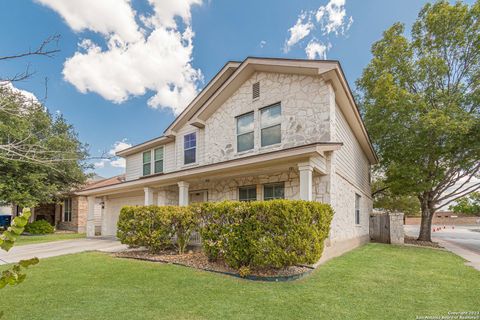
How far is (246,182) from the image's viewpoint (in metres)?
10.1

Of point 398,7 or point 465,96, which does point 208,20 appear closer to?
point 398,7

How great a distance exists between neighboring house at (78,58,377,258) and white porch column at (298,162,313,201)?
0.03 meters

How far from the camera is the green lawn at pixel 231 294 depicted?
4043 millimetres

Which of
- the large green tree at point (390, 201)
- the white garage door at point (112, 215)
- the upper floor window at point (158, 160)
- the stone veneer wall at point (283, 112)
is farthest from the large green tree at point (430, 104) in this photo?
the white garage door at point (112, 215)

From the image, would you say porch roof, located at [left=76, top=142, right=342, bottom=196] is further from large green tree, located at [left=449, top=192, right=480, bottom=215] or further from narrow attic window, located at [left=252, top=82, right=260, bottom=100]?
large green tree, located at [left=449, top=192, right=480, bottom=215]

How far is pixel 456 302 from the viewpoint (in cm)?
452

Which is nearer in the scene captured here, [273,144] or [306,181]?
[306,181]

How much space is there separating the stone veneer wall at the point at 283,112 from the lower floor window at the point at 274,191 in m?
1.31

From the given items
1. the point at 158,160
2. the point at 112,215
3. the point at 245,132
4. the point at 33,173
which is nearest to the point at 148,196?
the point at 158,160

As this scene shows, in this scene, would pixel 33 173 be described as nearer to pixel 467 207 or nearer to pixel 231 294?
pixel 231 294

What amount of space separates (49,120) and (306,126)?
62.2 ft

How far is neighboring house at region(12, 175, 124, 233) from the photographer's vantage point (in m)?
19.9

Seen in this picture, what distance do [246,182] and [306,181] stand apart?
3232mm

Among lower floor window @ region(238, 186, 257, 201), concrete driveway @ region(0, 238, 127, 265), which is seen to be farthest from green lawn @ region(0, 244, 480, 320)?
lower floor window @ region(238, 186, 257, 201)
